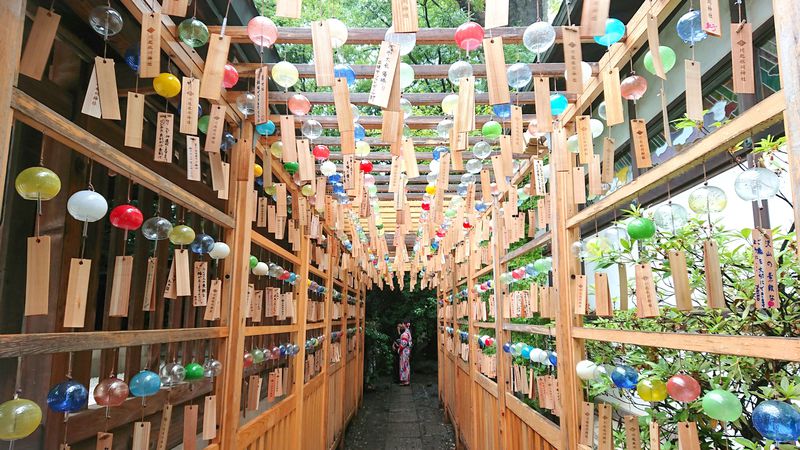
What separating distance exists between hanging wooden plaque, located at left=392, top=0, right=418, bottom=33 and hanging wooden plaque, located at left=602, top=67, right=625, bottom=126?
831 mm

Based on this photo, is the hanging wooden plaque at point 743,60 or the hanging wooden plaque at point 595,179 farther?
the hanging wooden plaque at point 595,179

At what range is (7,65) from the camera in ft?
3.37

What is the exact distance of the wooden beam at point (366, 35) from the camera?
2108 millimetres

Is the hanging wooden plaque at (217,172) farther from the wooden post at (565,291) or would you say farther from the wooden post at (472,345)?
the wooden post at (472,345)

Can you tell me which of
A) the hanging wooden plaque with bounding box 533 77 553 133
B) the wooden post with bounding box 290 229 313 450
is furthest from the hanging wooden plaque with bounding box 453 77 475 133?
the wooden post with bounding box 290 229 313 450

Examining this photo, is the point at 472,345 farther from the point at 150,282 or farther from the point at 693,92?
the point at 693,92

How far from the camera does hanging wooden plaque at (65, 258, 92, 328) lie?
128 centimetres

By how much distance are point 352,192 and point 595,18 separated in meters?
1.79

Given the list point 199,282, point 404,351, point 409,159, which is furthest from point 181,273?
point 404,351

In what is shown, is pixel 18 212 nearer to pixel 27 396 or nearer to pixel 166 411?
pixel 27 396

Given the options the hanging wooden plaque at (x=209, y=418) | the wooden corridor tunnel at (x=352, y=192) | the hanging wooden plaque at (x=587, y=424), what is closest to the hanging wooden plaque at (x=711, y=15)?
the wooden corridor tunnel at (x=352, y=192)

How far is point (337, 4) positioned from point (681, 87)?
6151 millimetres

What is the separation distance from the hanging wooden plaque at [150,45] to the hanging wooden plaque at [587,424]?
7.20 feet

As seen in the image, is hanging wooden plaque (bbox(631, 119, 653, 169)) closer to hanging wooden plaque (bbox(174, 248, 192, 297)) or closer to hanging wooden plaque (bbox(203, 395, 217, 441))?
hanging wooden plaque (bbox(174, 248, 192, 297))
